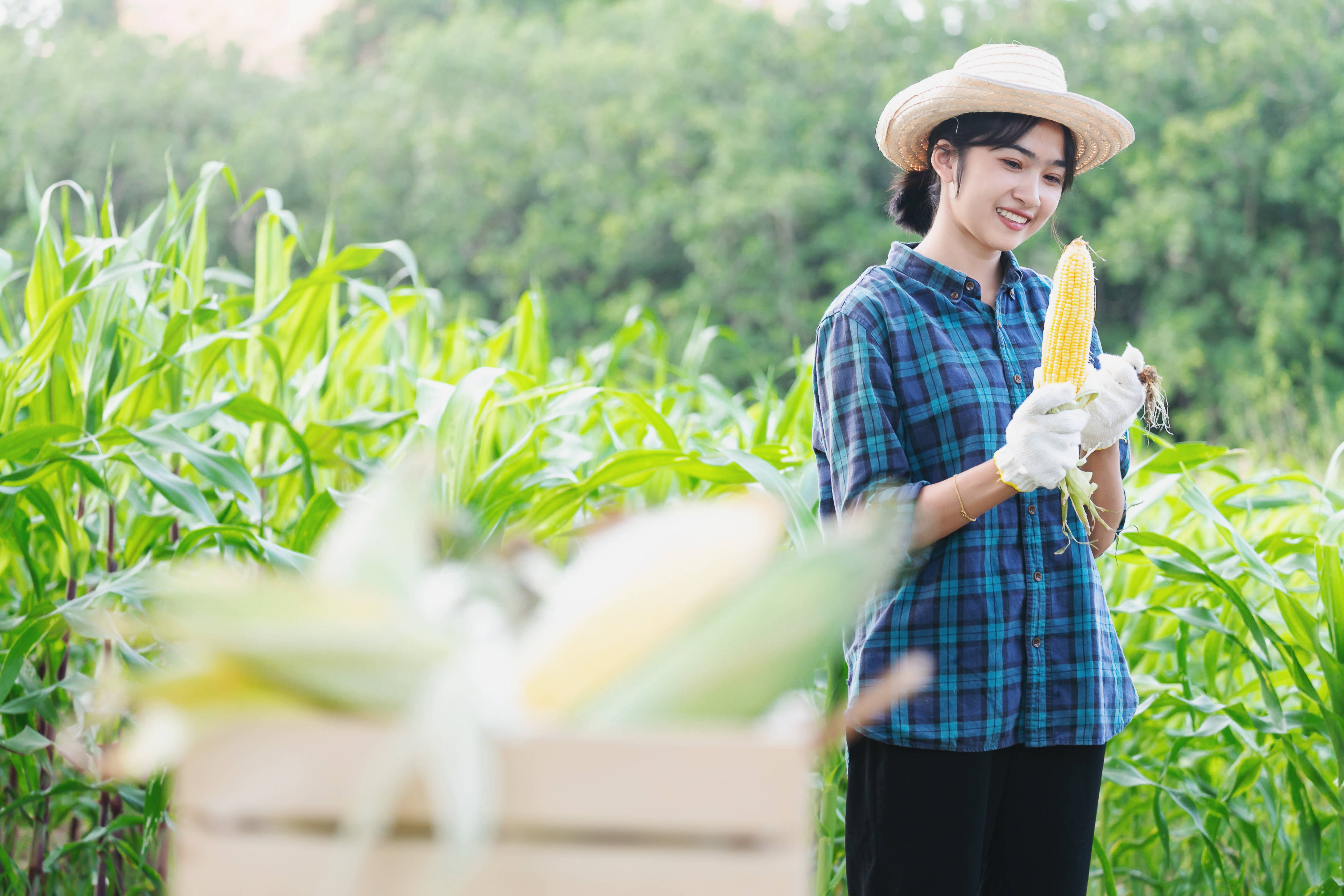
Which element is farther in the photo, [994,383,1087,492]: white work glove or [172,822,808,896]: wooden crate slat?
[994,383,1087,492]: white work glove

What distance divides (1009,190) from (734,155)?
1266 centimetres

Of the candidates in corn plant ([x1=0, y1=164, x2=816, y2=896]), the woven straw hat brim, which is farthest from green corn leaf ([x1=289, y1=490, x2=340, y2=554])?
the woven straw hat brim

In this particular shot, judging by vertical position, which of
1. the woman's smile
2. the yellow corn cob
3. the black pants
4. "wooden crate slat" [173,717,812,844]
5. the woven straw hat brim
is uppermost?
the woven straw hat brim

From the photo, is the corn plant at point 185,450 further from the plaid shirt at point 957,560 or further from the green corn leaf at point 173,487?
the plaid shirt at point 957,560

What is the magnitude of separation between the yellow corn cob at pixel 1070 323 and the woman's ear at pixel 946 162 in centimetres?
16

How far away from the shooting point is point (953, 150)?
128 centimetres

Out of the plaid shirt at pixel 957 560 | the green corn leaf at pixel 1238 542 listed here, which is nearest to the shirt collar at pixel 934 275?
the plaid shirt at pixel 957 560

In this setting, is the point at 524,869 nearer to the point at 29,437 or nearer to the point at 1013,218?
the point at 1013,218

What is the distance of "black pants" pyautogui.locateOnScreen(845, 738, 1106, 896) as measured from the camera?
1146mm

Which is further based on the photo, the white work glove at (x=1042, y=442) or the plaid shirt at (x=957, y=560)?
the plaid shirt at (x=957, y=560)

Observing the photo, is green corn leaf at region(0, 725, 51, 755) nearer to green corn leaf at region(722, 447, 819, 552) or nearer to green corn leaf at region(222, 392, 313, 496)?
green corn leaf at region(222, 392, 313, 496)

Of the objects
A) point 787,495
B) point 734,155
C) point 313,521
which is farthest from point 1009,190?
point 734,155

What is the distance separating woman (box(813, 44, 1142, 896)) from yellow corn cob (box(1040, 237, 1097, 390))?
0.03 metres

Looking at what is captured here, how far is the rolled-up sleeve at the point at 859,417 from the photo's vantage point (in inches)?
44.9
